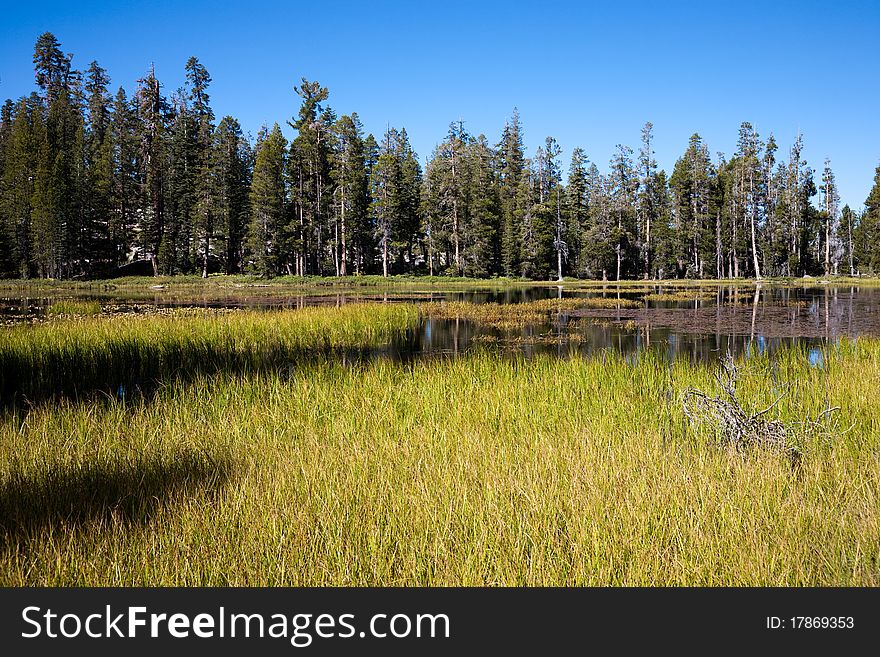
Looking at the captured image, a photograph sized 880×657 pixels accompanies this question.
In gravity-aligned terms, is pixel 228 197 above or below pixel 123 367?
above

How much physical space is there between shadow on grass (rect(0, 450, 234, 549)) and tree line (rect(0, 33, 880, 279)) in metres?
53.5

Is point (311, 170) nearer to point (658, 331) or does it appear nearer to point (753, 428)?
Result: point (658, 331)

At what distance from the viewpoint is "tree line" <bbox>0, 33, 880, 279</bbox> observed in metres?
57.1

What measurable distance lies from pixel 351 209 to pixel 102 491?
58955 mm

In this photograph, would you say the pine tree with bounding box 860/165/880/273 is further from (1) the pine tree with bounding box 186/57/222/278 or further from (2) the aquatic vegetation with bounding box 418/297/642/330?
(1) the pine tree with bounding box 186/57/222/278

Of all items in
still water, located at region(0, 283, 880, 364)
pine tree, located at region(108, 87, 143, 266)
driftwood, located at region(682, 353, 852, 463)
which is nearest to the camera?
driftwood, located at region(682, 353, 852, 463)

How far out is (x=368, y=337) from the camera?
718 inches

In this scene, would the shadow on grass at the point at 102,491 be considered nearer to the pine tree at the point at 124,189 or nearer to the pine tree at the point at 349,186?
the pine tree at the point at 349,186

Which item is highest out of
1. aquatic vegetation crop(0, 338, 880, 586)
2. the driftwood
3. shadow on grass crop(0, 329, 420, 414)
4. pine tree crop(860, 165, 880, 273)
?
pine tree crop(860, 165, 880, 273)

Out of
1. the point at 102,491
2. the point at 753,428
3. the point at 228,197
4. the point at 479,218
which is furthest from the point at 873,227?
the point at 102,491

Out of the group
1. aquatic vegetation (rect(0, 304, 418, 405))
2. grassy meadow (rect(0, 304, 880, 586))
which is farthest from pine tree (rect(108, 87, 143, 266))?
grassy meadow (rect(0, 304, 880, 586))

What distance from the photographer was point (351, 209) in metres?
62.0

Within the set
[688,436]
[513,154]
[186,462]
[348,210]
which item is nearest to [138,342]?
[186,462]

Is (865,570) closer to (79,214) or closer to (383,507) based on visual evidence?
(383,507)
